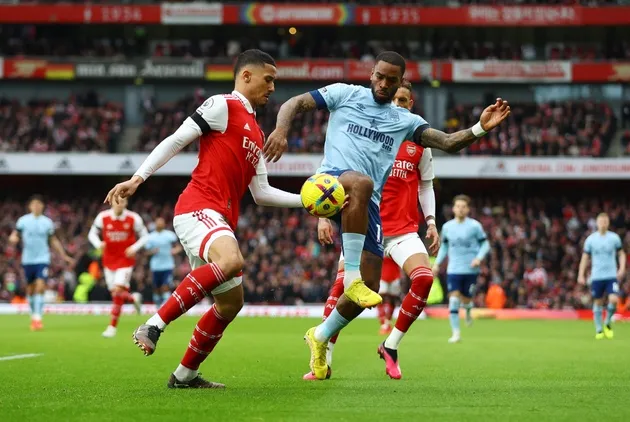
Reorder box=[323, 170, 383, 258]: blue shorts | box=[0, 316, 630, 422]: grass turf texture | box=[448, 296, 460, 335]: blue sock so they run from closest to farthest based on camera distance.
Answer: box=[0, 316, 630, 422]: grass turf texture
box=[323, 170, 383, 258]: blue shorts
box=[448, 296, 460, 335]: blue sock

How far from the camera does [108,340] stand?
1675cm

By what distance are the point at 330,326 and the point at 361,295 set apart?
2.80 feet

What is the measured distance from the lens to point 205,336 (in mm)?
8023

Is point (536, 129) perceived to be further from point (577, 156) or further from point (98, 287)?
point (98, 287)

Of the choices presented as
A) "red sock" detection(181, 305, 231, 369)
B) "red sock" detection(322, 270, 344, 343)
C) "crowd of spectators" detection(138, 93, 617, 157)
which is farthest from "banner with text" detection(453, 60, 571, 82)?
"red sock" detection(181, 305, 231, 369)

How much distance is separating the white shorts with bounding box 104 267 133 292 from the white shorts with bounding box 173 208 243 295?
1136 cm

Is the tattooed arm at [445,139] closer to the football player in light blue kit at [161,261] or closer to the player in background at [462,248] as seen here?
the player in background at [462,248]

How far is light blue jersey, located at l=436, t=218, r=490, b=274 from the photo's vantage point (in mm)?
Result: 19750

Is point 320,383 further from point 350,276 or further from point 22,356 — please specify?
point 22,356

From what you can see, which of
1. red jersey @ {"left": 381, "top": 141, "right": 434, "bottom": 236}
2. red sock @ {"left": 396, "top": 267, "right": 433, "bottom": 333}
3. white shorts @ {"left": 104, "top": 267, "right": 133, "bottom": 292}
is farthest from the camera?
white shorts @ {"left": 104, "top": 267, "right": 133, "bottom": 292}

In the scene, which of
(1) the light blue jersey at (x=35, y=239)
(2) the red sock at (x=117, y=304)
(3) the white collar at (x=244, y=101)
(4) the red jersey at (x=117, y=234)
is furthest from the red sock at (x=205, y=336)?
(1) the light blue jersey at (x=35, y=239)

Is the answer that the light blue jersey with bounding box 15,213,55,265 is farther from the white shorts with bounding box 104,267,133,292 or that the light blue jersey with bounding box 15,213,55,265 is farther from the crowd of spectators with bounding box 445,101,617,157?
the crowd of spectators with bounding box 445,101,617,157

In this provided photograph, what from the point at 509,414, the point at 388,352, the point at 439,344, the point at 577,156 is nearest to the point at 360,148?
the point at 388,352

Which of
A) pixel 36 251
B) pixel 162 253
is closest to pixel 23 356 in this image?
pixel 36 251
